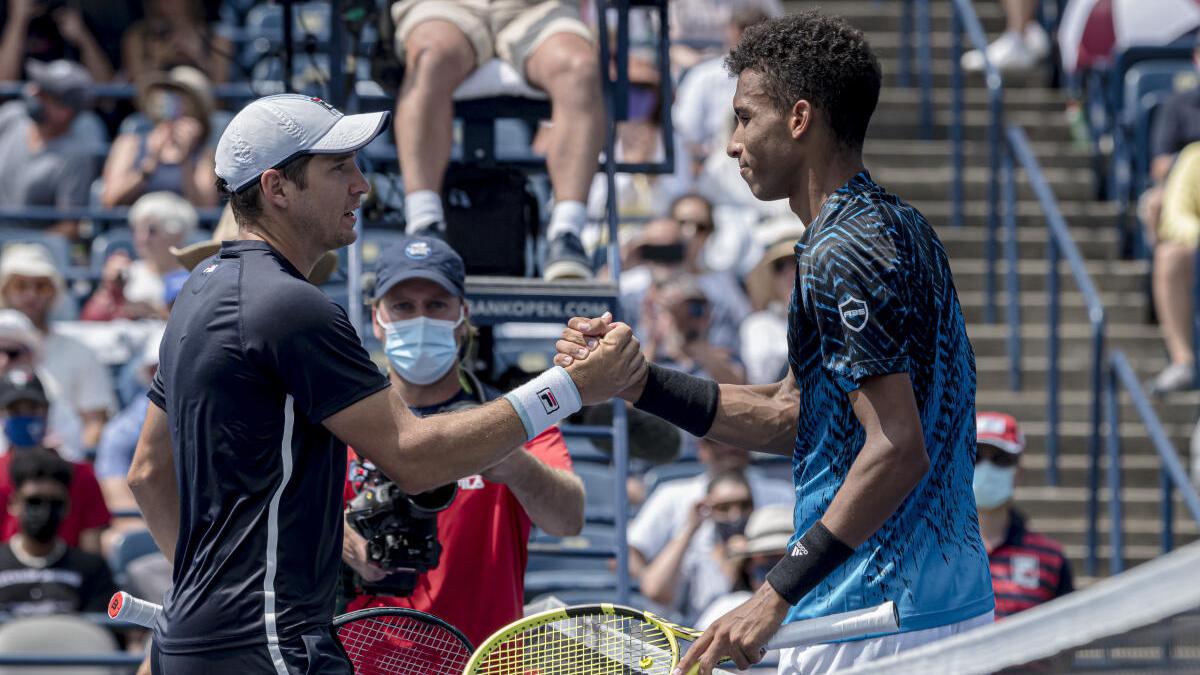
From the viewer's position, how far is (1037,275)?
1063cm

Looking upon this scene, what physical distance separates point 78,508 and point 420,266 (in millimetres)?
3738

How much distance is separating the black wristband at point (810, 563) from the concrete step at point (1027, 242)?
24.8 ft

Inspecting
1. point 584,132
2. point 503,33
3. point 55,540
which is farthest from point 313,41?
point 55,540

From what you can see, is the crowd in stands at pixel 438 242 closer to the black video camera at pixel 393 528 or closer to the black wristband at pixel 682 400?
the black video camera at pixel 393 528

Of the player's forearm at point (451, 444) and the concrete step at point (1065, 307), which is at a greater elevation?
the player's forearm at point (451, 444)

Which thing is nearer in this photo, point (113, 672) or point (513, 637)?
point (513, 637)

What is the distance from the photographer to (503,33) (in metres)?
6.39

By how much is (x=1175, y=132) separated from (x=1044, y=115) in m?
2.06

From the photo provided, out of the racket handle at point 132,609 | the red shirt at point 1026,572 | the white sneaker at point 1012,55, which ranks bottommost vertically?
the red shirt at point 1026,572

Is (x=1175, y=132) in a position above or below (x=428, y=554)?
above

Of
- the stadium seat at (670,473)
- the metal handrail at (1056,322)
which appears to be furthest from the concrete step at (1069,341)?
the stadium seat at (670,473)

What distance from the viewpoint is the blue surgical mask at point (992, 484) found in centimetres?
681

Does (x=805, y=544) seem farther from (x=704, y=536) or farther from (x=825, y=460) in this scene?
(x=704, y=536)

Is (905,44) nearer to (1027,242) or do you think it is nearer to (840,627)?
(1027,242)
